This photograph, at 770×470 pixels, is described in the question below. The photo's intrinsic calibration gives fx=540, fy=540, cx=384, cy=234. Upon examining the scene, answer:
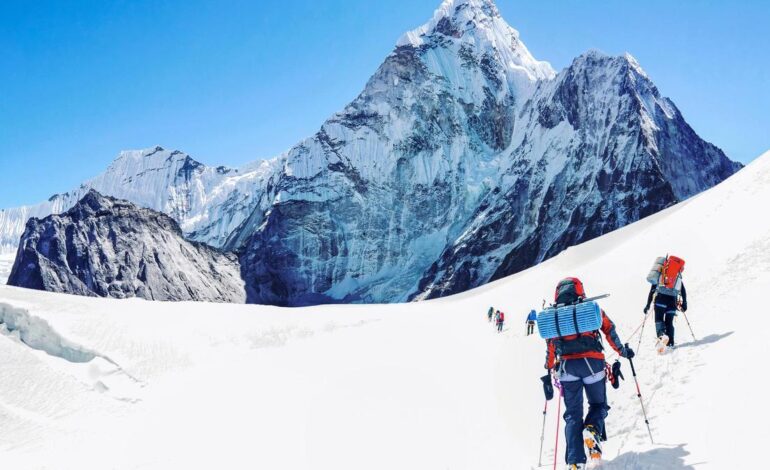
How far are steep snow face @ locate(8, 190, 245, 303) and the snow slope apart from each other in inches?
5684

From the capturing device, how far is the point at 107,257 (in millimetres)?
164250

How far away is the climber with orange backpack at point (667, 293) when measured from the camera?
12148mm

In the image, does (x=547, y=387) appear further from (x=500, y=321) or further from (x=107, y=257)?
(x=107, y=257)

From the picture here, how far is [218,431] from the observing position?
582 inches

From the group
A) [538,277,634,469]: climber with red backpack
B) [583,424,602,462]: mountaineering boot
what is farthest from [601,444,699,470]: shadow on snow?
[538,277,634,469]: climber with red backpack

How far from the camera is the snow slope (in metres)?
9.11

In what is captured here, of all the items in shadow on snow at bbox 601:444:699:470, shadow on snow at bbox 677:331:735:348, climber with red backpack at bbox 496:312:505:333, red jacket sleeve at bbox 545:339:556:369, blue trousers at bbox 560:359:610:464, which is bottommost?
shadow on snow at bbox 601:444:699:470

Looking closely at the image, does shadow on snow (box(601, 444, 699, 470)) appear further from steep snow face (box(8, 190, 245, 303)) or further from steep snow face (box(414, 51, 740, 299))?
steep snow face (box(414, 51, 740, 299))

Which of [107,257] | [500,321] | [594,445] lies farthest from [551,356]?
[107,257]

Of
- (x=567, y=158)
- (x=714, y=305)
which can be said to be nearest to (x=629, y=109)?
(x=567, y=158)

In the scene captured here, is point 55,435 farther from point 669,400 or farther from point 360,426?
point 669,400

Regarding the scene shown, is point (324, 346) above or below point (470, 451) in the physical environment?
above

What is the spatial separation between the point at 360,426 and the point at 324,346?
1155cm

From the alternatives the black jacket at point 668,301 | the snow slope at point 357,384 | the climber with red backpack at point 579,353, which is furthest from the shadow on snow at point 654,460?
the black jacket at point 668,301
